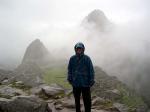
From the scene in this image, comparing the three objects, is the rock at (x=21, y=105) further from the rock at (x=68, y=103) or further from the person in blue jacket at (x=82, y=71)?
the person in blue jacket at (x=82, y=71)

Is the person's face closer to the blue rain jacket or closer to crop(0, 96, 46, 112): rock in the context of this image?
the blue rain jacket

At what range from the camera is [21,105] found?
26.2 m

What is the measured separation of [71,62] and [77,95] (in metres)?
2.55

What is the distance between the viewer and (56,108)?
30.4 metres

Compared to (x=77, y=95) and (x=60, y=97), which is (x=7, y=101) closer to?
(x=77, y=95)

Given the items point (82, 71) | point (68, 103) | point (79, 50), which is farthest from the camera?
point (68, 103)

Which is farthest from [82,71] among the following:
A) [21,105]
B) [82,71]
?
[21,105]

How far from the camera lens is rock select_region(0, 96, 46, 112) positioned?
26031 mm

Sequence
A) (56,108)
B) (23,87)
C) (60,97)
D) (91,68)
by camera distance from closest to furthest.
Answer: (91,68)
(56,108)
(60,97)
(23,87)

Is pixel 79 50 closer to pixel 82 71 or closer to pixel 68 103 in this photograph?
pixel 82 71

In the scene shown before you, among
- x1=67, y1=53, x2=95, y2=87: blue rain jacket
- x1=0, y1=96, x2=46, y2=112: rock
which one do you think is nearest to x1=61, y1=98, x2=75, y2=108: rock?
x1=0, y1=96, x2=46, y2=112: rock

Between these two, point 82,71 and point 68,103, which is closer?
point 82,71

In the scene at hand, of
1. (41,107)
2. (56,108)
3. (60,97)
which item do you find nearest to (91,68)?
(41,107)

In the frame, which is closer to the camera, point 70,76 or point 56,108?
point 70,76
